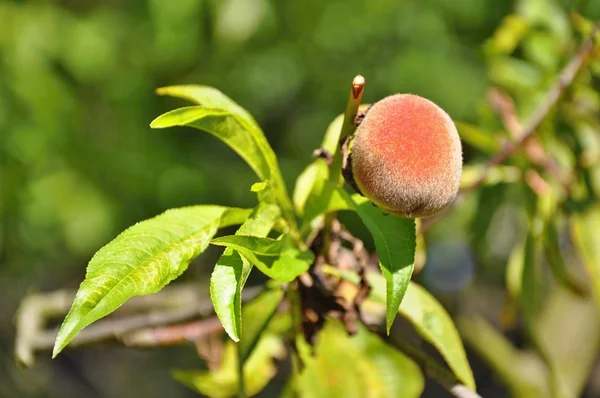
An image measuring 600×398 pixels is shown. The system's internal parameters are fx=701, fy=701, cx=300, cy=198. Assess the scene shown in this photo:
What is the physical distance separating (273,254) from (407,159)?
20 centimetres

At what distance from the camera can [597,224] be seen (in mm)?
1430

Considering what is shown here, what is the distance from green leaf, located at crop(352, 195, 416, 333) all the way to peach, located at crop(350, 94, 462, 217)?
3 cm

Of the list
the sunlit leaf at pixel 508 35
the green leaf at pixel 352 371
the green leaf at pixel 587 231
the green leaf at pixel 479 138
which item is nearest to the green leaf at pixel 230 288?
the green leaf at pixel 352 371

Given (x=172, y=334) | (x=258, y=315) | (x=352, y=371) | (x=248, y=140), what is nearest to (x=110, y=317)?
(x=172, y=334)

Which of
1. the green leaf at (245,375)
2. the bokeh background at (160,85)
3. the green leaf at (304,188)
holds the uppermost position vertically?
the green leaf at (304,188)

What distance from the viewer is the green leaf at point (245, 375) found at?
1.22 meters

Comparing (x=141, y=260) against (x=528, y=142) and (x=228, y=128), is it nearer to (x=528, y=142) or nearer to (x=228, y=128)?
(x=228, y=128)

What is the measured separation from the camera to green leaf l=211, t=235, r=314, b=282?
0.74 metres

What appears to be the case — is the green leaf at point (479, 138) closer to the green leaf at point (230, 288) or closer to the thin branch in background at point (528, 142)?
the thin branch in background at point (528, 142)

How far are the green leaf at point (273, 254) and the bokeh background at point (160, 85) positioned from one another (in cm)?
161

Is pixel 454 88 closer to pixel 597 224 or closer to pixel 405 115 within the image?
pixel 597 224

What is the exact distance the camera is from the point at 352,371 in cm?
119

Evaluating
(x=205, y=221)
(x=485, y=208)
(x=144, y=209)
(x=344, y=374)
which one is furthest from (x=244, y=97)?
(x=205, y=221)

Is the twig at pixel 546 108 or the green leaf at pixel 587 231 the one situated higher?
the twig at pixel 546 108
